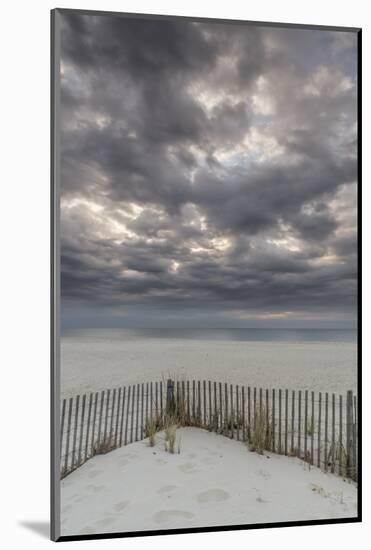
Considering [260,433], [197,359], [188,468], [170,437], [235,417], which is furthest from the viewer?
[197,359]

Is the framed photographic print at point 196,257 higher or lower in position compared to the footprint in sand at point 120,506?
higher

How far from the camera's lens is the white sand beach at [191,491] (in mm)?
2428

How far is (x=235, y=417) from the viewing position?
121 inches

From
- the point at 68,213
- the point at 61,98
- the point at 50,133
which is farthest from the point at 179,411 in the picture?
the point at 61,98

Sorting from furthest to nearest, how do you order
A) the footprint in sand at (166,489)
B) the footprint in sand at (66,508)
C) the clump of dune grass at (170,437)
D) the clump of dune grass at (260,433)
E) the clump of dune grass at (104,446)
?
the clump of dune grass at (260,433) → the clump of dune grass at (170,437) → the clump of dune grass at (104,446) → the footprint in sand at (166,489) → the footprint in sand at (66,508)

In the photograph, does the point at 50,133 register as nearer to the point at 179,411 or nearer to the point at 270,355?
the point at 179,411

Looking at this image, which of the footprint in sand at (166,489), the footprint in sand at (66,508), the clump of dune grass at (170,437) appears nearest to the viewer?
the footprint in sand at (66,508)

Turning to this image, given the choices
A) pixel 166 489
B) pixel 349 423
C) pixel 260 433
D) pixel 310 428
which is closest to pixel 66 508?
pixel 166 489

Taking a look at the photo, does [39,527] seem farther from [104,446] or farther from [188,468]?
[188,468]

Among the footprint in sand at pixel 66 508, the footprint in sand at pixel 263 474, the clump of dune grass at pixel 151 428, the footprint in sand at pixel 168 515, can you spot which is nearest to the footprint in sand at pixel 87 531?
the footprint in sand at pixel 66 508

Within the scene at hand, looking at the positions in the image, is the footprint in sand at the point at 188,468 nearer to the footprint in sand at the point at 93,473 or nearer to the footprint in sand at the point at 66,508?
the footprint in sand at the point at 93,473

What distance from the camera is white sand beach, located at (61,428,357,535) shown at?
7.97 ft

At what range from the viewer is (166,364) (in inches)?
121

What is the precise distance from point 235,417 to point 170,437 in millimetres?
620
